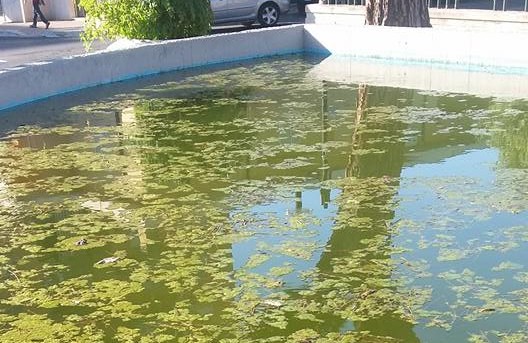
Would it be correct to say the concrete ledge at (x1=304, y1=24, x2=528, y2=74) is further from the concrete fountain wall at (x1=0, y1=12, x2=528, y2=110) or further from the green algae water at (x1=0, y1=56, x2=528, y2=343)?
the green algae water at (x1=0, y1=56, x2=528, y2=343)

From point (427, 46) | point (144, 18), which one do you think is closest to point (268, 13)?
point (144, 18)

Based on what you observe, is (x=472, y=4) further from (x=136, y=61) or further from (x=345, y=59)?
(x=136, y=61)

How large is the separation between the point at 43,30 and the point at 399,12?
9.35m

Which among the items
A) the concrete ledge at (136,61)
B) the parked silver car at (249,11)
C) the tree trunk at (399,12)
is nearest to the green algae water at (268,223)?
the concrete ledge at (136,61)

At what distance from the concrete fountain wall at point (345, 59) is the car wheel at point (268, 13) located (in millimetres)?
3833

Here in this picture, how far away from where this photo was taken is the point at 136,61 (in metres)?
10.2

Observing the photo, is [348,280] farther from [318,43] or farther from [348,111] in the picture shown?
[318,43]

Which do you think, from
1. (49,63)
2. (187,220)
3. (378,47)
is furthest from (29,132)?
(378,47)

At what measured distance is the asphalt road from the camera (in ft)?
40.8

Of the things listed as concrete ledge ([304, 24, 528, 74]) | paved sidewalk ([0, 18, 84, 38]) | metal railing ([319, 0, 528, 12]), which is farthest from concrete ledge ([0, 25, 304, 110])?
paved sidewalk ([0, 18, 84, 38])

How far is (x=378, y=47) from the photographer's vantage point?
37.4 feet

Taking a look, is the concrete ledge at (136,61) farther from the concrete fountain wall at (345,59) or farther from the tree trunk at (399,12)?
the tree trunk at (399,12)

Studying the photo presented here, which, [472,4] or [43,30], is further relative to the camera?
[43,30]

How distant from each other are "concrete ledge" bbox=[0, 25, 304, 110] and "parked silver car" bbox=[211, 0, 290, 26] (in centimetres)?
363
